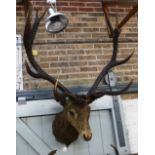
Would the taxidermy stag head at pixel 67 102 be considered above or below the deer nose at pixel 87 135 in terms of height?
above

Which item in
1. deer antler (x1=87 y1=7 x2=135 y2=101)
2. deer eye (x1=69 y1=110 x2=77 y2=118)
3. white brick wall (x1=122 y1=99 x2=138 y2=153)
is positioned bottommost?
white brick wall (x1=122 y1=99 x2=138 y2=153)

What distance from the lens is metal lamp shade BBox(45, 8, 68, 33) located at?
3.52 m

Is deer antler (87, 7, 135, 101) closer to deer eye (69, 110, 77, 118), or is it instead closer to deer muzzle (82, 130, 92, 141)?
deer eye (69, 110, 77, 118)

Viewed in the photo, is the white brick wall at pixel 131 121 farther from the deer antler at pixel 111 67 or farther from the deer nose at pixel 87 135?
the deer nose at pixel 87 135

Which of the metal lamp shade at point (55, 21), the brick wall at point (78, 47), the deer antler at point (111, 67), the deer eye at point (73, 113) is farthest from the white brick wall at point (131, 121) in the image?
the metal lamp shade at point (55, 21)

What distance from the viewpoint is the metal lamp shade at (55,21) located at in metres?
3.52

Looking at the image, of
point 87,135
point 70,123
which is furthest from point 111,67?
point 87,135

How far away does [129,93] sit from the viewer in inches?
173

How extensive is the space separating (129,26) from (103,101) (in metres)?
1.06

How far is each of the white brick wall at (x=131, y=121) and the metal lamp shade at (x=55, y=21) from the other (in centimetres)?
127

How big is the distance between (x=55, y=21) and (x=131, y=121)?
1.53m

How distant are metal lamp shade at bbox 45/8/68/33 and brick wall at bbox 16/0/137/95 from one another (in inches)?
21.2

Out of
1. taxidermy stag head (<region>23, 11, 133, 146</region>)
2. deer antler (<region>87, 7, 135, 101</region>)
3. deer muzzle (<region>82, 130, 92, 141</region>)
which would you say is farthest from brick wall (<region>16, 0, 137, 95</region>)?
deer muzzle (<region>82, 130, 92, 141</region>)
